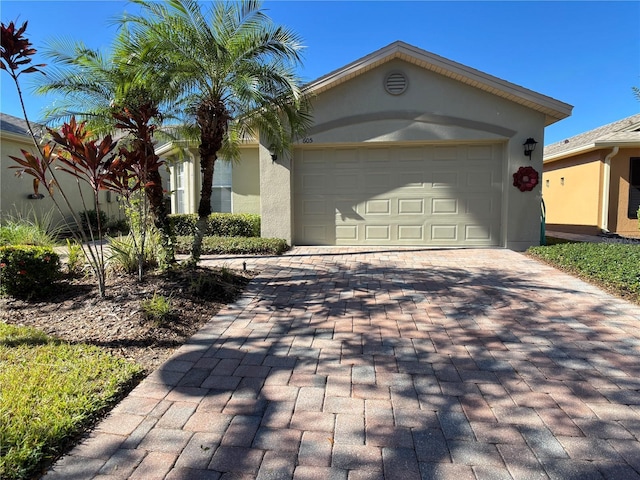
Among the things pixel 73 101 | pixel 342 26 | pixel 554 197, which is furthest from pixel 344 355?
pixel 554 197

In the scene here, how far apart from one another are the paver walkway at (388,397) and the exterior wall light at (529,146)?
16.3ft

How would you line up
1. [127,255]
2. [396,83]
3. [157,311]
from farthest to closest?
[396,83]
[127,255]
[157,311]

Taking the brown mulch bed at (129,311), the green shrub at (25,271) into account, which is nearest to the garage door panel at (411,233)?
the brown mulch bed at (129,311)

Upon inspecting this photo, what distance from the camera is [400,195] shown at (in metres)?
9.83

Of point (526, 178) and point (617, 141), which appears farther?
point (617, 141)

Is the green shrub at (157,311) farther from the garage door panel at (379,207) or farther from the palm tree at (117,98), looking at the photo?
the garage door panel at (379,207)

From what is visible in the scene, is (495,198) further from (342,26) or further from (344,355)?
(344,355)

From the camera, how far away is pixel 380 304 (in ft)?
16.7

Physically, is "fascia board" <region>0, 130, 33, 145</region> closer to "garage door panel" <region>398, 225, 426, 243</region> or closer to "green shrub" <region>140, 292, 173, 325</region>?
"green shrub" <region>140, 292, 173, 325</region>

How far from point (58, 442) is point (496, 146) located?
32.7ft

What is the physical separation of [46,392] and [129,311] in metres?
1.69

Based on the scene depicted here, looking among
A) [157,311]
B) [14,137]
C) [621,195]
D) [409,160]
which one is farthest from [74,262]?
[621,195]

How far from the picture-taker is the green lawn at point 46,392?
7.08ft

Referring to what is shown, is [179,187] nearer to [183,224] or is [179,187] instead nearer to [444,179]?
[183,224]
